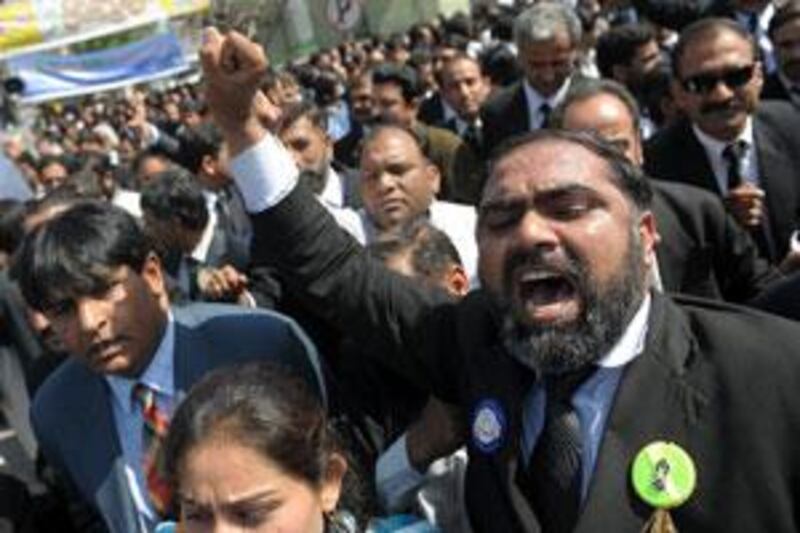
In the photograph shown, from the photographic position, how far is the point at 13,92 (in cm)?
1114

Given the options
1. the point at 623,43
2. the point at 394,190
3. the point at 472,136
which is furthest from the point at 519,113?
the point at 394,190

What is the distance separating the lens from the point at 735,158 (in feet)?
11.5

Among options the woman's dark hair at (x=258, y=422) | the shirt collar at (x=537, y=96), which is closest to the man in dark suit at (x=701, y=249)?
the woman's dark hair at (x=258, y=422)

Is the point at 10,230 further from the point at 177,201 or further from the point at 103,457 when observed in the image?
the point at 103,457

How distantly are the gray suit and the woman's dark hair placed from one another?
371 mm

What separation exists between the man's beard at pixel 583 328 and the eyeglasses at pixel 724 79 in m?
1.75

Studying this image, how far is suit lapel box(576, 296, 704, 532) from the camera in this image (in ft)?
5.78

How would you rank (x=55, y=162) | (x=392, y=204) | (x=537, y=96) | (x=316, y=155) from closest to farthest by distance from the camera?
(x=392, y=204) → (x=316, y=155) → (x=537, y=96) → (x=55, y=162)

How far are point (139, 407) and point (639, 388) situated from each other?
1191mm

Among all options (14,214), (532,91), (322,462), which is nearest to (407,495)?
(322,462)

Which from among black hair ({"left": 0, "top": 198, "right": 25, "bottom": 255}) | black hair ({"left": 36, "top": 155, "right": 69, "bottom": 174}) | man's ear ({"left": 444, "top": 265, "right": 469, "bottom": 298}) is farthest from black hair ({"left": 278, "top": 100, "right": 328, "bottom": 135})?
black hair ({"left": 36, "top": 155, "right": 69, "bottom": 174})

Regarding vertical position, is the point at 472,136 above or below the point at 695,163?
below

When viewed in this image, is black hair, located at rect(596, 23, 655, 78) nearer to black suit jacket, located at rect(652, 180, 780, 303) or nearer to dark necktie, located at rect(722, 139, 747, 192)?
dark necktie, located at rect(722, 139, 747, 192)

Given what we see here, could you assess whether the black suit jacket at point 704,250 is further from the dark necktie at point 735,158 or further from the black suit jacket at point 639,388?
the black suit jacket at point 639,388
